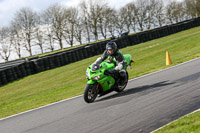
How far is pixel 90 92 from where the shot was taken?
8273 mm

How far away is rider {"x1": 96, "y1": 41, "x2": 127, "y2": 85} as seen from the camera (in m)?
8.69

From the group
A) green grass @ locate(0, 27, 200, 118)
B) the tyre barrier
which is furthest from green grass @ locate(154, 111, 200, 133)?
the tyre barrier

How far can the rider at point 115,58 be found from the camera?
869 centimetres

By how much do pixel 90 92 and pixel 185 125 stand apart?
3893 mm

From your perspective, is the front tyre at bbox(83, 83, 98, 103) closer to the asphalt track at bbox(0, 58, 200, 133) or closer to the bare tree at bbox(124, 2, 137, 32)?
the asphalt track at bbox(0, 58, 200, 133)

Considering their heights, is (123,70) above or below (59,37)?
below

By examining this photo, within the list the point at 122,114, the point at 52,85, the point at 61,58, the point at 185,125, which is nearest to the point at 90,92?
the point at 122,114

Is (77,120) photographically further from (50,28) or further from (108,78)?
(50,28)

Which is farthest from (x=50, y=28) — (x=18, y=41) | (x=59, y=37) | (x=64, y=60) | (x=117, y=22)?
(x=64, y=60)

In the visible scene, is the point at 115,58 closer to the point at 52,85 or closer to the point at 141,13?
the point at 52,85

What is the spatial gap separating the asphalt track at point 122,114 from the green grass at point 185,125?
28 centimetres

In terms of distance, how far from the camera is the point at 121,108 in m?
6.90

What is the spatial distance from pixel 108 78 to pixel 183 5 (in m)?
98.2

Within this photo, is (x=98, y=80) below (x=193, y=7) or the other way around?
below
